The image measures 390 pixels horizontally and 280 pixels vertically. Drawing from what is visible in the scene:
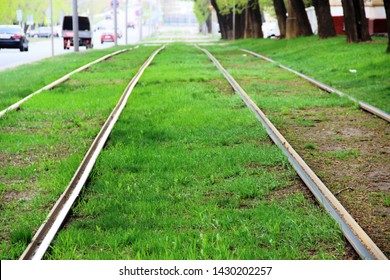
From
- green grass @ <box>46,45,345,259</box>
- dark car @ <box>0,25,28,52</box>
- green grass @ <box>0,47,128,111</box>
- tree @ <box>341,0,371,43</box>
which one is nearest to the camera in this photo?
green grass @ <box>46,45,345,259</box>

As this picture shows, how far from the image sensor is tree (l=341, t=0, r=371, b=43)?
2734 centimetres

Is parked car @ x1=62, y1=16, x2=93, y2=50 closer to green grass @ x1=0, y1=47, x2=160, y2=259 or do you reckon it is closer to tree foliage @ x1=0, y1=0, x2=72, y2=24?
tree foliage @ x1=0, y1=0, x2=72, y2=24

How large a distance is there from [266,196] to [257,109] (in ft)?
18.6

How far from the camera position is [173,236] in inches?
225

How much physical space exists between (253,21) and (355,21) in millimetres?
26534

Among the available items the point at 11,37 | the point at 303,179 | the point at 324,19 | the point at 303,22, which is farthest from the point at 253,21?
the point at 303,179

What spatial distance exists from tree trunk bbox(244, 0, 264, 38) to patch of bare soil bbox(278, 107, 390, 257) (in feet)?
128

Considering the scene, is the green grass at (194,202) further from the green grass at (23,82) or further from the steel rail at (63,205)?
the green grass at (23,82)

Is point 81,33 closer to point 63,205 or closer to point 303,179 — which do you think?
point 303,179

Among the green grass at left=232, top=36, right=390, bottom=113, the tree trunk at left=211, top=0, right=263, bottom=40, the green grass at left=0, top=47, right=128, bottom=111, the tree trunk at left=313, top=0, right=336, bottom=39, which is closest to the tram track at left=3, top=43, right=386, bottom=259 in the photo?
the green grass at left=232, top=36, right=390, bottom=113

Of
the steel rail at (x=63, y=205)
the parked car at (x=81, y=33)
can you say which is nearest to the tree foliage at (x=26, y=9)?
the parked car at (x=81, y=33)
